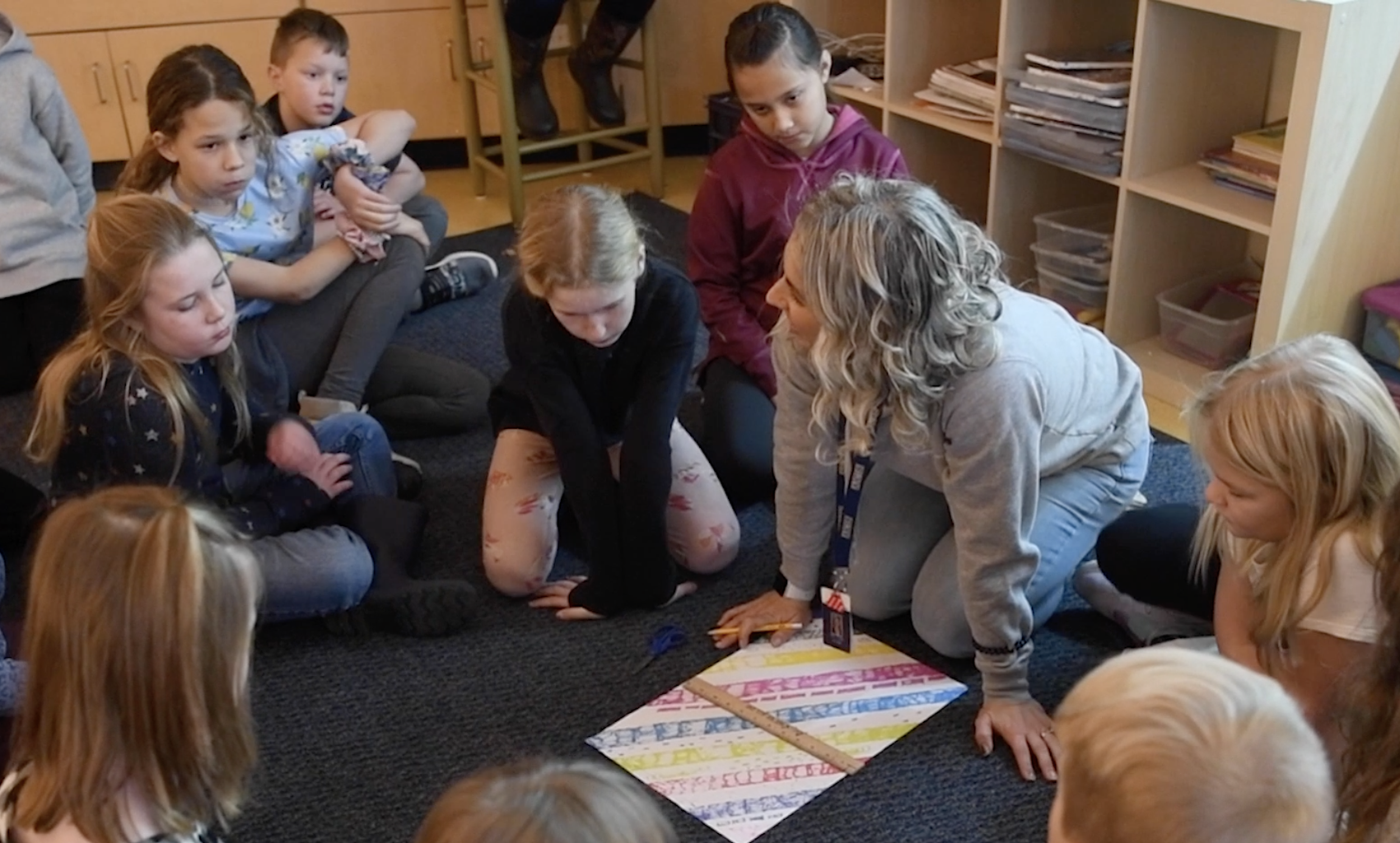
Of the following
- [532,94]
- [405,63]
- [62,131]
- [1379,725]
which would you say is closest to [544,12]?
[532,94]

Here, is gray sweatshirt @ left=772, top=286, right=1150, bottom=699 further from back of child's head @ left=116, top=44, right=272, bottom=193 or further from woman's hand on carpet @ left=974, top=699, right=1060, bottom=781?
back of child's head @ left=116, top=44, right=272, bottom=193

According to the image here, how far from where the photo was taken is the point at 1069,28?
104 inches

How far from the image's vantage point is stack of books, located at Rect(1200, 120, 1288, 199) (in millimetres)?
2275

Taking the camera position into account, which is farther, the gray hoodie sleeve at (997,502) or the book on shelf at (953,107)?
the book on shelf at (953,107)

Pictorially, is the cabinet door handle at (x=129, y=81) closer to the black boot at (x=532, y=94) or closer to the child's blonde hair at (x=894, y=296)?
the black boot at (x=532, y=94)

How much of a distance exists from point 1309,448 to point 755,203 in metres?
1.10

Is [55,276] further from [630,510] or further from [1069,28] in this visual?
[1069,28]

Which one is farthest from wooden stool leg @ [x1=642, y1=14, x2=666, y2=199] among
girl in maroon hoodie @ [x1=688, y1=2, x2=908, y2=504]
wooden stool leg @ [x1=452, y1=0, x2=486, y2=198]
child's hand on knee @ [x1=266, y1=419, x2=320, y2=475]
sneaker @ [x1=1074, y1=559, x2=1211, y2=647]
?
sneaker @ [x1=1074, y1=559, x2=1211, y2=647]

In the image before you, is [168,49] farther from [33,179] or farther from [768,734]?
[768,734]

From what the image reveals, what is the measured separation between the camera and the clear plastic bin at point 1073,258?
2639mm

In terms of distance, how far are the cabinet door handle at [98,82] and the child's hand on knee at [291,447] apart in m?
2.06

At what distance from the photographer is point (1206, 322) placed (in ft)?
8.13

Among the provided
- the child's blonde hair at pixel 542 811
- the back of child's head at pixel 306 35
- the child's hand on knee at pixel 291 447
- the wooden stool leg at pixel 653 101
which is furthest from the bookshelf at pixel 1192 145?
the child's blonde hair at pixel 542 811

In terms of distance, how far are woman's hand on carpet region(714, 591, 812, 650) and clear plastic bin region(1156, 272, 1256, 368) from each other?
3.50ft
